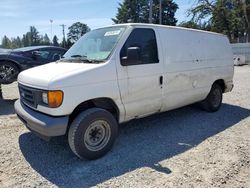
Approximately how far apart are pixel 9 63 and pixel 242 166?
24.0 ft

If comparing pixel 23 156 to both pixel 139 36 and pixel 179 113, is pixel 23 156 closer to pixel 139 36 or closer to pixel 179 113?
pixel 139 36

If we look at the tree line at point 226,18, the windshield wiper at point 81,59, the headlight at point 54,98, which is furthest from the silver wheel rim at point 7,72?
the tree line at point 226,18

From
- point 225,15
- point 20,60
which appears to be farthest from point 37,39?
point 20,60

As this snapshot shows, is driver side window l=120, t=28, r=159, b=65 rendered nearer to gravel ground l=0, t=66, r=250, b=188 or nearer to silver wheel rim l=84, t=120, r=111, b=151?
silver wheel rim l=84, t=120, r=111, b=151

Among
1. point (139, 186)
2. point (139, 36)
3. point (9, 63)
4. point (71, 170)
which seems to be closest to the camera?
point (139, 186)

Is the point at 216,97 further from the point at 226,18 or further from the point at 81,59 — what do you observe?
the point at 226,18

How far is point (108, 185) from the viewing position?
364 cm

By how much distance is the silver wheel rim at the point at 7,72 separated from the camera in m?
8.36

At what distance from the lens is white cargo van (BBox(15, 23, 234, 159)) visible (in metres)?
4.02

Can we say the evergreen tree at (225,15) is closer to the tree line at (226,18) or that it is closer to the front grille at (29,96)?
the tree line at (226,18)

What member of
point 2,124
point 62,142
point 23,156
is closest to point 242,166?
point 62,142

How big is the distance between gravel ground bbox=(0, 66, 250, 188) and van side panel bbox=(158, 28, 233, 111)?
74 centimetres

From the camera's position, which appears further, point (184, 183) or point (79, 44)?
point (79, 44)

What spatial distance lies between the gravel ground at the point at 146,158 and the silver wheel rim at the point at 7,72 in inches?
95.5
